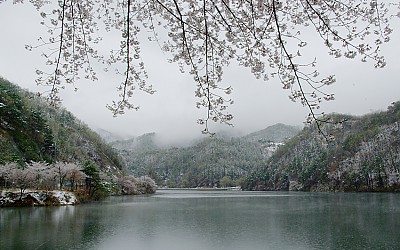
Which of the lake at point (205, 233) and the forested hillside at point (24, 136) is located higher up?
the forested hillside at point (24, 136)

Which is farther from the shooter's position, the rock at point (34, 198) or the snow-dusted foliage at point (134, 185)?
the snow-dusted foliage at point (134, 185)

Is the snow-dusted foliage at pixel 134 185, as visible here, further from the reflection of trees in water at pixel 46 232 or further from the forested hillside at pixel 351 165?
the reflection of trees in water at pixel 46 232

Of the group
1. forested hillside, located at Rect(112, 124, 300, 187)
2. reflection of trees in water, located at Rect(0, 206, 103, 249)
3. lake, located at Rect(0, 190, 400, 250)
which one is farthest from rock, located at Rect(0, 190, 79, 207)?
forested hillside, located at Rect(112, 124, 300, 187)

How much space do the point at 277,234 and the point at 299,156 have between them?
75.1 metres

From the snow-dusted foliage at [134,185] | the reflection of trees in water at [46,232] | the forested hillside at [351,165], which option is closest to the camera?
the reflection of trees in water at [46,232]

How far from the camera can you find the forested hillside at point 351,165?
53.6 meters

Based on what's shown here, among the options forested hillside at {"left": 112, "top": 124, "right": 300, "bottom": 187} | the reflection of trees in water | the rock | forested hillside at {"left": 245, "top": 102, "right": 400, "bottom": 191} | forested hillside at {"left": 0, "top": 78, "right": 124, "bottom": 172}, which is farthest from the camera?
forested hillside at {"left": 112, "top": 124, "right": 300, "bottom": 187}

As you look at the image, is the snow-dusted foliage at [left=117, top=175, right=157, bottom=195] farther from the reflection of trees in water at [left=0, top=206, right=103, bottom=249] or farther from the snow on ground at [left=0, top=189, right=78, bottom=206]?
the reflection of trees in water at [left=0, top=206, right=103, bottom=249]

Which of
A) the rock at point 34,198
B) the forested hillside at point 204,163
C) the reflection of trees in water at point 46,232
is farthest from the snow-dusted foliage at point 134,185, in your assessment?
the forested hillside at point 204,163

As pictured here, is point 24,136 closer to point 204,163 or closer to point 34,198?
point 34,198

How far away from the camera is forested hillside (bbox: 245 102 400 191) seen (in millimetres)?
53594

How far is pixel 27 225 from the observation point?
1483 cm

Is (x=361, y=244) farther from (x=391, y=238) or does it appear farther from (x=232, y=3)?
(x=232, y=3)

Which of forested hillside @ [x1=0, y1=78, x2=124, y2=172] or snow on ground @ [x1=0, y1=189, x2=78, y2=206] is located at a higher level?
forested hillside @ [x1=0, y1=78, x2=124, y2=172]
